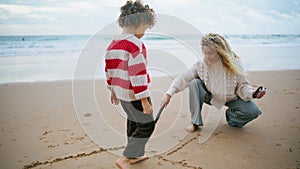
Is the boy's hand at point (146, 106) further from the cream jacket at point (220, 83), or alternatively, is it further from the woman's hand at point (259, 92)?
the woman's hand at point (259, 92)

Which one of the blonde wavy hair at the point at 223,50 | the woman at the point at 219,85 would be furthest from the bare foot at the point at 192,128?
the blonde wavy hair at the point at 223,50

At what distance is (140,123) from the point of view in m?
2.18

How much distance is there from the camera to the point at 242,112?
274cm

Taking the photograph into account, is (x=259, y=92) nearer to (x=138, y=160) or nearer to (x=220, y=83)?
(x=220, y=83)

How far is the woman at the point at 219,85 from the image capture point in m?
2.61

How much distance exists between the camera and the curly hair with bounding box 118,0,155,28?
202 cm

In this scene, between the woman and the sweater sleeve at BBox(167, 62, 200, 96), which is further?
the sweater sleeve at BBox(167, 62, 200, 96)

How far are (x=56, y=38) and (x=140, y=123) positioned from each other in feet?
54.6

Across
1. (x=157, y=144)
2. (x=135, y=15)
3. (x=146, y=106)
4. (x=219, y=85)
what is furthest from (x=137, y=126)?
(x=219, y=85)

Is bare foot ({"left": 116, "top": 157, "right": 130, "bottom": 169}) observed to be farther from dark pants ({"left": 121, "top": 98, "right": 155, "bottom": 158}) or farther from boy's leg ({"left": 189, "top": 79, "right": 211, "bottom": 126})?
boy's leg ({"left": 189, "top": 79, "right": 211, "bottom": 126})

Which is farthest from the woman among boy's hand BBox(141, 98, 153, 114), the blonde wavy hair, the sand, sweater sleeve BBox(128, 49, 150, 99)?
sweater sleeve BBox(128, 49, 150, 99)

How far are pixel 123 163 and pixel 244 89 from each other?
1.32 meters

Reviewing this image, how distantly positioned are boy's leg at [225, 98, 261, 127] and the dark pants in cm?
100

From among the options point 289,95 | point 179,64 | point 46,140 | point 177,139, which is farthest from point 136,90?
point 289,95
